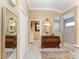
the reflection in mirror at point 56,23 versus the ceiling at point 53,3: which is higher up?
the ceiling at point 53,3

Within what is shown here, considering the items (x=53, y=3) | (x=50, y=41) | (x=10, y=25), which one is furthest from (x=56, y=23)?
(x=10, y=25)

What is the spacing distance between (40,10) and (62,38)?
2.89 metres

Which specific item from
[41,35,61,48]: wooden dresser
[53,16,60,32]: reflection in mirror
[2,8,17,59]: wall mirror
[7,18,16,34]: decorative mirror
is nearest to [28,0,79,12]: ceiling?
[53,16,60,32]: reflection in mirror

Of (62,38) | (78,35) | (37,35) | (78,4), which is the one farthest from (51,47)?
(37,35)

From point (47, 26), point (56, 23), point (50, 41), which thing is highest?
point (56, 23)

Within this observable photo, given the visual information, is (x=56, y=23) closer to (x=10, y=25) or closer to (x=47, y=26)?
(x=47, y=26)

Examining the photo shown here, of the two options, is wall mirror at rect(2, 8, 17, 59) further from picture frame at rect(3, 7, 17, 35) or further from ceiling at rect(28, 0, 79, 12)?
ceiling at rect(28, 0, 79, 12)

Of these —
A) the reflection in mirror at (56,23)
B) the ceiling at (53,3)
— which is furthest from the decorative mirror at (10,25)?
the reflection in mirror at (56,23)

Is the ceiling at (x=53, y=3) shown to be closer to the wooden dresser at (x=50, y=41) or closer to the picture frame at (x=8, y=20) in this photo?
the wooden dresser at (x=50, y=41)

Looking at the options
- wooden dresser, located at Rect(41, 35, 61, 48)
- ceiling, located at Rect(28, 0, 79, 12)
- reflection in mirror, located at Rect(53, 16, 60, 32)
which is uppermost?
ceiling, located at Rect(28, 0, 79, 12)

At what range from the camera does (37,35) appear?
15.7 meters

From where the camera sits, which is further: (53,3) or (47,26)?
(47,26)

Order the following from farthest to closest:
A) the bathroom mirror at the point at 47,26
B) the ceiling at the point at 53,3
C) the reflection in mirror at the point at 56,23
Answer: the reflection in mirror at the point at 56,23 < the bathroom mirror at the point at 47,26 < the ceiling at the point at 53,3

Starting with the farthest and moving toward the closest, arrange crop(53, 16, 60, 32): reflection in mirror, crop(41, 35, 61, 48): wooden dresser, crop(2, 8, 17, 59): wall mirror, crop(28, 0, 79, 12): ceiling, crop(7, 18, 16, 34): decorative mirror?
crop(53, 16, 60, 32): reflection in mirror
crop(41, 35, 61, 48): wooden dresser
crop(28, 0, 79, 12): ceiling
crop(7, 18, 16, 34): decorative mirror
crop(2, 8, 17, 59): wall mirror
